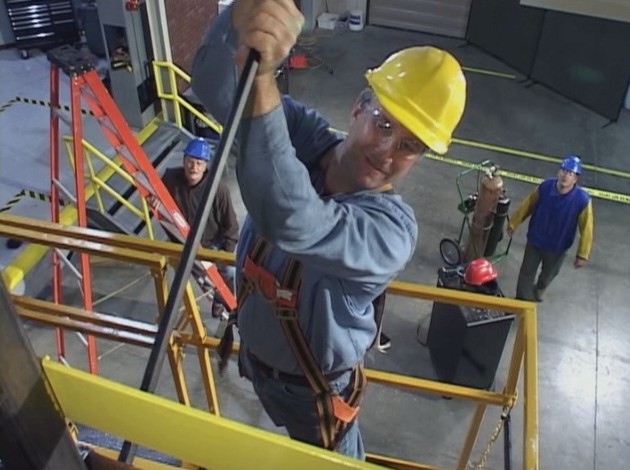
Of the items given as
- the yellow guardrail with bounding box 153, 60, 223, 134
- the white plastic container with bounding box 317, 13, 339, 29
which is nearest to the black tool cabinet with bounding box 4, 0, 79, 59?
the yellow guardrail with bounding box 153, 60, 223, 134

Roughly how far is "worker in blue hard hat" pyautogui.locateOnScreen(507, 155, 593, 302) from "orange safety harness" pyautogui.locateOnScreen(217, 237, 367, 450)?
4.71 metres

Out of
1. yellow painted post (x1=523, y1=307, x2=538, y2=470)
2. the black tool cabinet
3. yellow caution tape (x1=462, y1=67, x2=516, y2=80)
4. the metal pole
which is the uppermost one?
the metal pole

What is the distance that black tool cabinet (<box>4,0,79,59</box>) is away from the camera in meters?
11.9

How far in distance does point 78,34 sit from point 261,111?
1226cm

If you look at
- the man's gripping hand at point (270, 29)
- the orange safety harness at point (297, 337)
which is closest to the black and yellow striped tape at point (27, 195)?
the orange safety harness at point (297, 337)

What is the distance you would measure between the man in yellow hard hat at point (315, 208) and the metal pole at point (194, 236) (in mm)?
58

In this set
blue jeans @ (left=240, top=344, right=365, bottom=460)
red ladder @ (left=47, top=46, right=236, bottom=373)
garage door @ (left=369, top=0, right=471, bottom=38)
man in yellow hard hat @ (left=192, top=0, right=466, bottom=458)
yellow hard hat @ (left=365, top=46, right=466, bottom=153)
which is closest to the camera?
man in yellow hard hat @ (left=192, top=0, right=466, bottom=458)

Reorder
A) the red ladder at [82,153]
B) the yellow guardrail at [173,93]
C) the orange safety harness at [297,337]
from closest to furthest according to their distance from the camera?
the orange safety harness at [297,337] → the red ladder at [82,153] → the yellow guardrail at [173,93]

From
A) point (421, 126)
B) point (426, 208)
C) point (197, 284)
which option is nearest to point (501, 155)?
point (426, 208)

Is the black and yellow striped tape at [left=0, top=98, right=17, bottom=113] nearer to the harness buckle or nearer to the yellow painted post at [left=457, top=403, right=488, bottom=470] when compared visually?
the yellow painted post at [left=457, top=403, right=488, bottom=470]

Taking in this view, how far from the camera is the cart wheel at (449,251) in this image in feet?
27.7

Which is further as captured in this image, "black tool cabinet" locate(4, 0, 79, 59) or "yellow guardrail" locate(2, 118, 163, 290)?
"black tool cabinet" locate(4, 0, 79, 59)

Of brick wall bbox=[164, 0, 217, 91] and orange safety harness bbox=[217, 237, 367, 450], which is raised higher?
orange safety harness bbox=[217, 237, 367, 450]

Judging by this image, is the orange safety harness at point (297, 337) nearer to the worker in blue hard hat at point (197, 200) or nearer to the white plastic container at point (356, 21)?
the worker in blue hard hat at point (197, 200)
